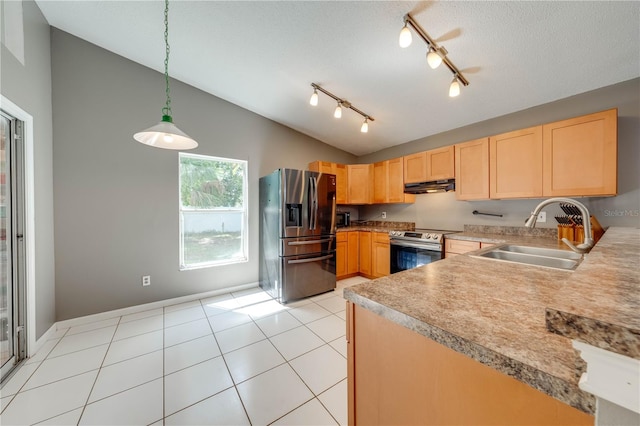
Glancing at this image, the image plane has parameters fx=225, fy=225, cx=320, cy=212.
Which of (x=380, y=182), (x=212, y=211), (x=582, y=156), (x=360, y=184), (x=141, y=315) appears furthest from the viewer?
(x=360, y=184)

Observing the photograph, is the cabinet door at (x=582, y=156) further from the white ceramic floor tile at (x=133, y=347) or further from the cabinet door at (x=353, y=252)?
the white ceramic floor tile at (x=133, y=347)

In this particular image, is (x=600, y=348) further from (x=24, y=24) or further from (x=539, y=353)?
(x=24, y=24)

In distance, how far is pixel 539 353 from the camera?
49cm

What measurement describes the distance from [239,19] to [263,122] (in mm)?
1639

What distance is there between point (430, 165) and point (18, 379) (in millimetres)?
4589

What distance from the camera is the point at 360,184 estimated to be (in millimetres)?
4203

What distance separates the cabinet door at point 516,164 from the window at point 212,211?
10.8 ft

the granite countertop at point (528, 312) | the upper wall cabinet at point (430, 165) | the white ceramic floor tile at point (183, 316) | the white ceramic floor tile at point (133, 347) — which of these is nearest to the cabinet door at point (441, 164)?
the upper wall cabinet at point (430, 165)

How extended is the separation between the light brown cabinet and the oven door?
2.75ft

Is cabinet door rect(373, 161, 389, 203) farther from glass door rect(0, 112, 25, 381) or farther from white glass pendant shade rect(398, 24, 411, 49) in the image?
glass door rect(0, 112, 25, 381)

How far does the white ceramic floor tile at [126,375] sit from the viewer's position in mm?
1545

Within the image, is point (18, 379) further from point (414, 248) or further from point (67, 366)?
point (414, 248)

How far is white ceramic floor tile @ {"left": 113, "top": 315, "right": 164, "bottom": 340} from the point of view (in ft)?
7.24

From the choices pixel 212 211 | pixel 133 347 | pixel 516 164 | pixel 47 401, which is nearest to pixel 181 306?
pixel 133 347
